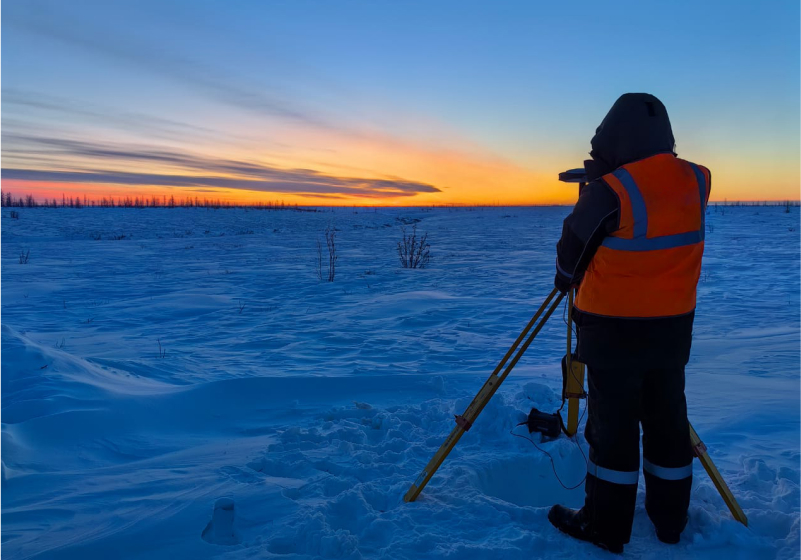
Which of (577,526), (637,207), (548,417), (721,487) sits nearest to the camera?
(637,207)

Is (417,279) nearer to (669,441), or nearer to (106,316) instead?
(106,316)

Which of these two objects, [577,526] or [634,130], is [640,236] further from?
[577,526]

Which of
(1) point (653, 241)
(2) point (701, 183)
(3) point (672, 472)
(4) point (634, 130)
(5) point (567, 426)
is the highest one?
(4) point (634, 130)

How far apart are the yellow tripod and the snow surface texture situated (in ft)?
0.38

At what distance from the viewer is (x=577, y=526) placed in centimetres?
240

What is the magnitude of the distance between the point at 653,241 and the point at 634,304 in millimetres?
289

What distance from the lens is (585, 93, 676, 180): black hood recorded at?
2225 mm

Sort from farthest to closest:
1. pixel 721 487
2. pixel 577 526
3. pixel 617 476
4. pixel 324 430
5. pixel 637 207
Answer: pixel 324 430 → pixel 721 487 → pixel 577 526 → pixel 617 476 → pixel 637 207

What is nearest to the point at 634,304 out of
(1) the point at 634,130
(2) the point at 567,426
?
(1) the point at 634,130

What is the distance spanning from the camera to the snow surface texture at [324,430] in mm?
2408

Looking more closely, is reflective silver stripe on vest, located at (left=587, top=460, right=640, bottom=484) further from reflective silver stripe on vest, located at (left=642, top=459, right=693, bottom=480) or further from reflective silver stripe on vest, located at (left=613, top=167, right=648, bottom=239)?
reflective silver stripe on vest, located at (left=613, top=167, right=648, bottom=239)

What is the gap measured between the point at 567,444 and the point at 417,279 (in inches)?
340

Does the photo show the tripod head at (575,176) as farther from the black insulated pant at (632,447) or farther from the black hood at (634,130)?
the black insulated pant at (632,447)

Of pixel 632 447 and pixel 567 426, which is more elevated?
pixel 632 447
